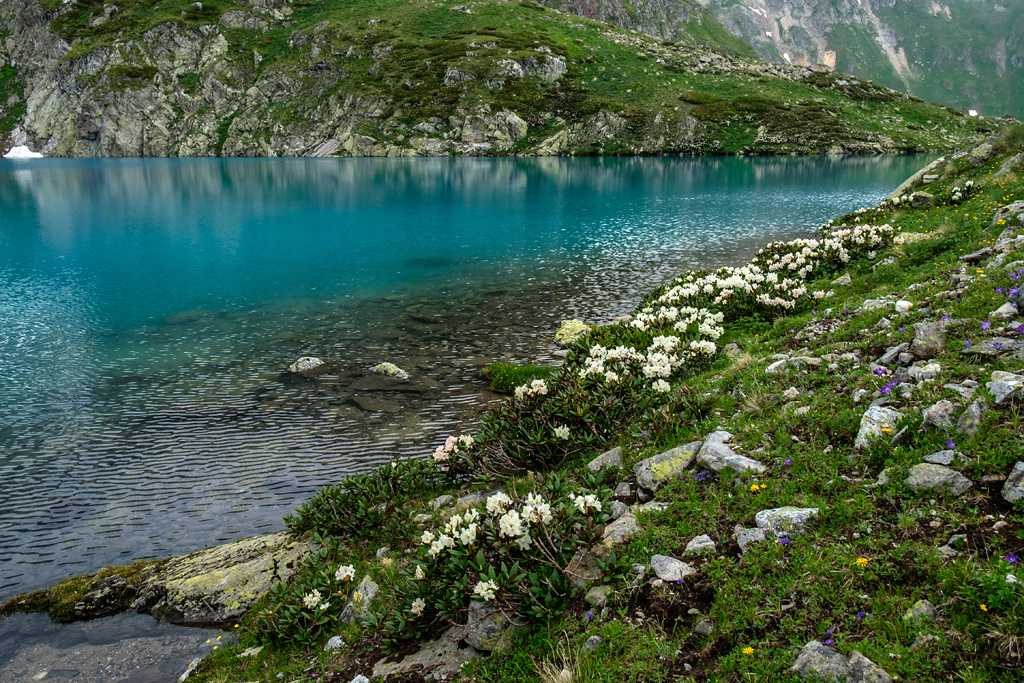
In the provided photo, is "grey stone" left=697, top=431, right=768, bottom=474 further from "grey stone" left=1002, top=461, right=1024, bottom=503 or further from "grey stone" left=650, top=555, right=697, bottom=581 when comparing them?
"grey stone" left=1002, top=461, right=1024, bottom=503

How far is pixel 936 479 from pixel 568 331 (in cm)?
1797

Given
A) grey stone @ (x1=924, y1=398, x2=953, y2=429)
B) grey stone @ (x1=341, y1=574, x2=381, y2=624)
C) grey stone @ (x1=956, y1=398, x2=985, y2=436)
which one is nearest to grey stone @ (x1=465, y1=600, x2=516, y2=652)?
grey stone @ (x1=341, y1=574, x2=381, y2=624)

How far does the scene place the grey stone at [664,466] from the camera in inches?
302

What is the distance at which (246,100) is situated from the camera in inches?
6988

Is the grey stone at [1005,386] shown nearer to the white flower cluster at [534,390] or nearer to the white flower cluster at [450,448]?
the white flower cluster at [534,390]

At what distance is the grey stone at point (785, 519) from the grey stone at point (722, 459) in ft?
3.05

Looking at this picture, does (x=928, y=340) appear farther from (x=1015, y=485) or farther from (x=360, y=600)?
(x=360, y=600)

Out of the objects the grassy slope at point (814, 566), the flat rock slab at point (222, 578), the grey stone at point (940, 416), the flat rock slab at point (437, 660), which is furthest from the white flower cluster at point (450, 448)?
the grey stone at point (940, 416)

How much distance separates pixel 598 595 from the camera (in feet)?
20.3

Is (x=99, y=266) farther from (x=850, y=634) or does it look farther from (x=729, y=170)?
(x=729, y=170)

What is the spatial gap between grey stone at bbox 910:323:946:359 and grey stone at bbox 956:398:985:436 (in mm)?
1956

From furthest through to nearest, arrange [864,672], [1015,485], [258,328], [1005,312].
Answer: [258,328]
[1005,312]
[1015,485]
[864,672]

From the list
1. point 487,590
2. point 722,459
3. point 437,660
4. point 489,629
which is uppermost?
point 722,459

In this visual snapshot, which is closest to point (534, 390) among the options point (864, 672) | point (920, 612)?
point (920, 612)
